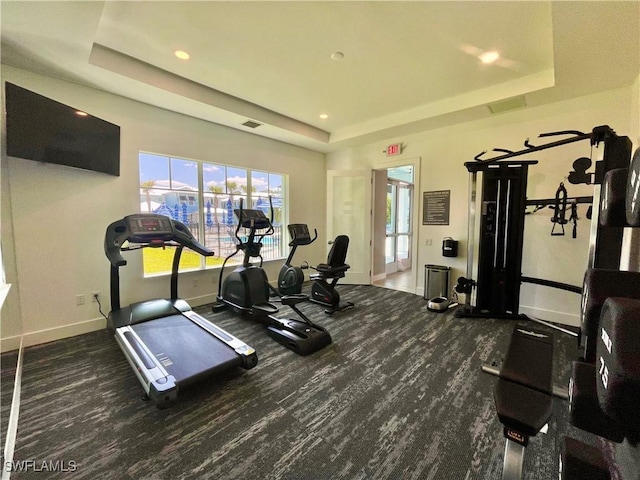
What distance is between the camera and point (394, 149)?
5172 mm

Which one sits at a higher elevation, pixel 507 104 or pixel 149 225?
pixel 507 104

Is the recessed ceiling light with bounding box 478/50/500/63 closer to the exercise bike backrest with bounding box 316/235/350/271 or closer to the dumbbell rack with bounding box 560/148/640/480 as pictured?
the dumbbell rack with bounding box 560/148/640/480

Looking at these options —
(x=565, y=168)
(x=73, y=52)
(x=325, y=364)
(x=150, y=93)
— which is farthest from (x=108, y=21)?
(x=565, y=168)

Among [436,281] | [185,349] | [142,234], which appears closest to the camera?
[185,349]

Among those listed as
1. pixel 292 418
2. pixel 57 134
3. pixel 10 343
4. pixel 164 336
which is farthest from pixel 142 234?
pixel 292 418

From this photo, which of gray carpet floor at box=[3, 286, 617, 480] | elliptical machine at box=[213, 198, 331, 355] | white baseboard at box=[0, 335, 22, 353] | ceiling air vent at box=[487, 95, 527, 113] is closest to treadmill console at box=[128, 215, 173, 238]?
elliptical machine at box=[213, 198, 331, 355]

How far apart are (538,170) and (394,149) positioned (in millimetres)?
2280

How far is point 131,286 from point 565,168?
6.01 meters

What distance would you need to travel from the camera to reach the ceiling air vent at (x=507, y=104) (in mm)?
3461

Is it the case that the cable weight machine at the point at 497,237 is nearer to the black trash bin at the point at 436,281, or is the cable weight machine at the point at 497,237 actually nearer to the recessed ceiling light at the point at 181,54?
the black trash bin at the point at 436,281

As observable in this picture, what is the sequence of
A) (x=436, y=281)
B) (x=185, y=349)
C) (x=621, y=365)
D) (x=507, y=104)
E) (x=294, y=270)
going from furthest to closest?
(x=436, y=281), (x=294, y=270), (x=507, y=104), (x=185, y=349), (x=621, y=365)

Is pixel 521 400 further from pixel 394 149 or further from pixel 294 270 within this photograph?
pixel 394 149

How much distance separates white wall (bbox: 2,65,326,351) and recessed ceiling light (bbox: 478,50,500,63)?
3.82 meters

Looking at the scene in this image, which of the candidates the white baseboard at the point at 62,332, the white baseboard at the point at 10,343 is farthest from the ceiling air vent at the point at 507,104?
the white baseboard at the point at 10,343
